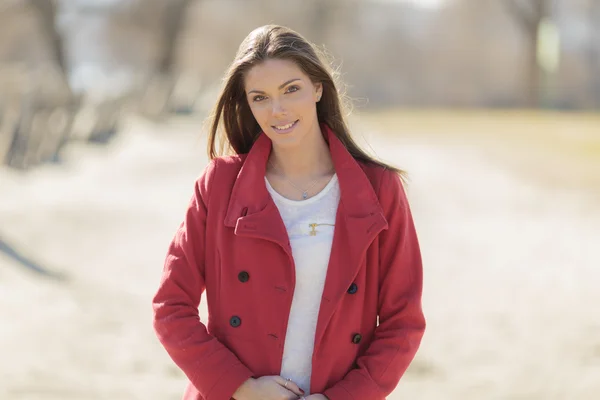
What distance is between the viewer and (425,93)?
126 feet

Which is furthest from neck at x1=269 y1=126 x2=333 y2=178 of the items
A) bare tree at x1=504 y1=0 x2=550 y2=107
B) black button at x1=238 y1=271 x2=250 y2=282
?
bare tree at x1=504 y1=0 x2=550 y2=107

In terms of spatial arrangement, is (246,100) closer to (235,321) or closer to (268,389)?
(235,321)

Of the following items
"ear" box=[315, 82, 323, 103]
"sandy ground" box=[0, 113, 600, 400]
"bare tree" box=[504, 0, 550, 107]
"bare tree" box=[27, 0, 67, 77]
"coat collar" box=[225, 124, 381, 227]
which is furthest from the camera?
"bare tree" box=[504, 0, 550, 107]

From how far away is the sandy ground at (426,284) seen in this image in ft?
16.7

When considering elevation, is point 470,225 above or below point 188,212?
below

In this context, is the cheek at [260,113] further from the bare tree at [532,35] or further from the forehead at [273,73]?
the bare tree at [532,35]

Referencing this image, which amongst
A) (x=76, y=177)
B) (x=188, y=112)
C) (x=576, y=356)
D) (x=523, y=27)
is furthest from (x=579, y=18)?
(x=576, y=356)

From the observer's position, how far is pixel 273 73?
227cm

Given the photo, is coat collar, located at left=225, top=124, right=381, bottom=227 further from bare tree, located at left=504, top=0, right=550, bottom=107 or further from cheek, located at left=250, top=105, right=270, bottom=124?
bare tree, located at left=504, top=0, right=550, bottom=107

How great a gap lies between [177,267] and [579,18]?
44935 millimetres

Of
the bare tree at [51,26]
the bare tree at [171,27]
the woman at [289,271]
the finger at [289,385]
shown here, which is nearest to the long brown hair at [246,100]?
the woman at [289,271]

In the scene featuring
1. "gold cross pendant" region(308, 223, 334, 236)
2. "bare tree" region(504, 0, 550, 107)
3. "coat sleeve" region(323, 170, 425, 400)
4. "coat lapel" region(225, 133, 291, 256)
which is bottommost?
"coat sleeve" region(323, 170, 425, 400)

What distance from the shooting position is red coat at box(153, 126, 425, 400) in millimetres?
2199

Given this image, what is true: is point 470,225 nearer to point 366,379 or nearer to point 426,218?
point 426,218
